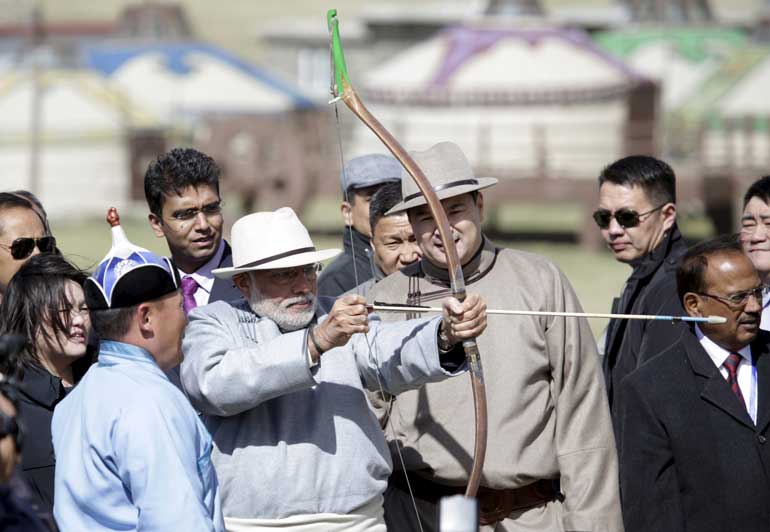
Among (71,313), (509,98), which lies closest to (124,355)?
(71,313)

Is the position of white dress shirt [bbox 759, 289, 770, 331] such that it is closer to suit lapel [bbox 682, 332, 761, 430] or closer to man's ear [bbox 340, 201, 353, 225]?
suit lapel [bbox 682, 332, 761, 430]

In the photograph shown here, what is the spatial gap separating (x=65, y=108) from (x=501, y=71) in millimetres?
8984

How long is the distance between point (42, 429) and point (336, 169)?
19076 millimetres

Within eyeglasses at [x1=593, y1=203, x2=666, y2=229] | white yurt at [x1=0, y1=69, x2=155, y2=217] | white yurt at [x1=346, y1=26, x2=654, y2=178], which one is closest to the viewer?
eyeglasses at [x1=593, y1=203, x2=666, y2=229]

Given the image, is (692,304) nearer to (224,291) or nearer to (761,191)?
(761,191)

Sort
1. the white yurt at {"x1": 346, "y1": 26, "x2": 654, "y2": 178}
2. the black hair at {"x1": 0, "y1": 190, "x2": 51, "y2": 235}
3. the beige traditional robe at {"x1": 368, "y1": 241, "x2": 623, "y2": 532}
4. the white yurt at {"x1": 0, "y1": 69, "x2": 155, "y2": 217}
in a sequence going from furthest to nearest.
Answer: the white yurt at {"x1": 0, "y1": 69, "x2": 155, "y2": 217} < the white yurt at {"x1": 346, "y1": 26, "x2": 654, "y2": 178} < the black hair at {"x1": 0, "y1": 190, "x2": 51, "y2": 235} < the beige traditional robe at {"x1": 368, "y1": 241, "x2": 623, "y2": 532}

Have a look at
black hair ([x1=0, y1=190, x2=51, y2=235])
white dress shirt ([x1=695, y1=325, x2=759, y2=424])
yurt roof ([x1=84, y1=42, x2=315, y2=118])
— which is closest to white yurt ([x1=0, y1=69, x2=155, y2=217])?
yurt roof ([x1=84, y1=42, x2=315, y2=118])

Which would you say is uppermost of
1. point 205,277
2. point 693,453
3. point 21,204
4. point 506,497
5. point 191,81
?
point 191,81

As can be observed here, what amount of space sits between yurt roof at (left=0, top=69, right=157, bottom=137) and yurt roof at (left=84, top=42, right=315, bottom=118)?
1.83m

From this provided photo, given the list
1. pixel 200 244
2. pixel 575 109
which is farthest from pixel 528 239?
pixel 200 244

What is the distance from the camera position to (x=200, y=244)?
5160mm

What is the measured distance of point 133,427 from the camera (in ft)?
10.8

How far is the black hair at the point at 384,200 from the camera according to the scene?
17.2 ft

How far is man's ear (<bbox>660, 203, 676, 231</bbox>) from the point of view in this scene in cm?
554
